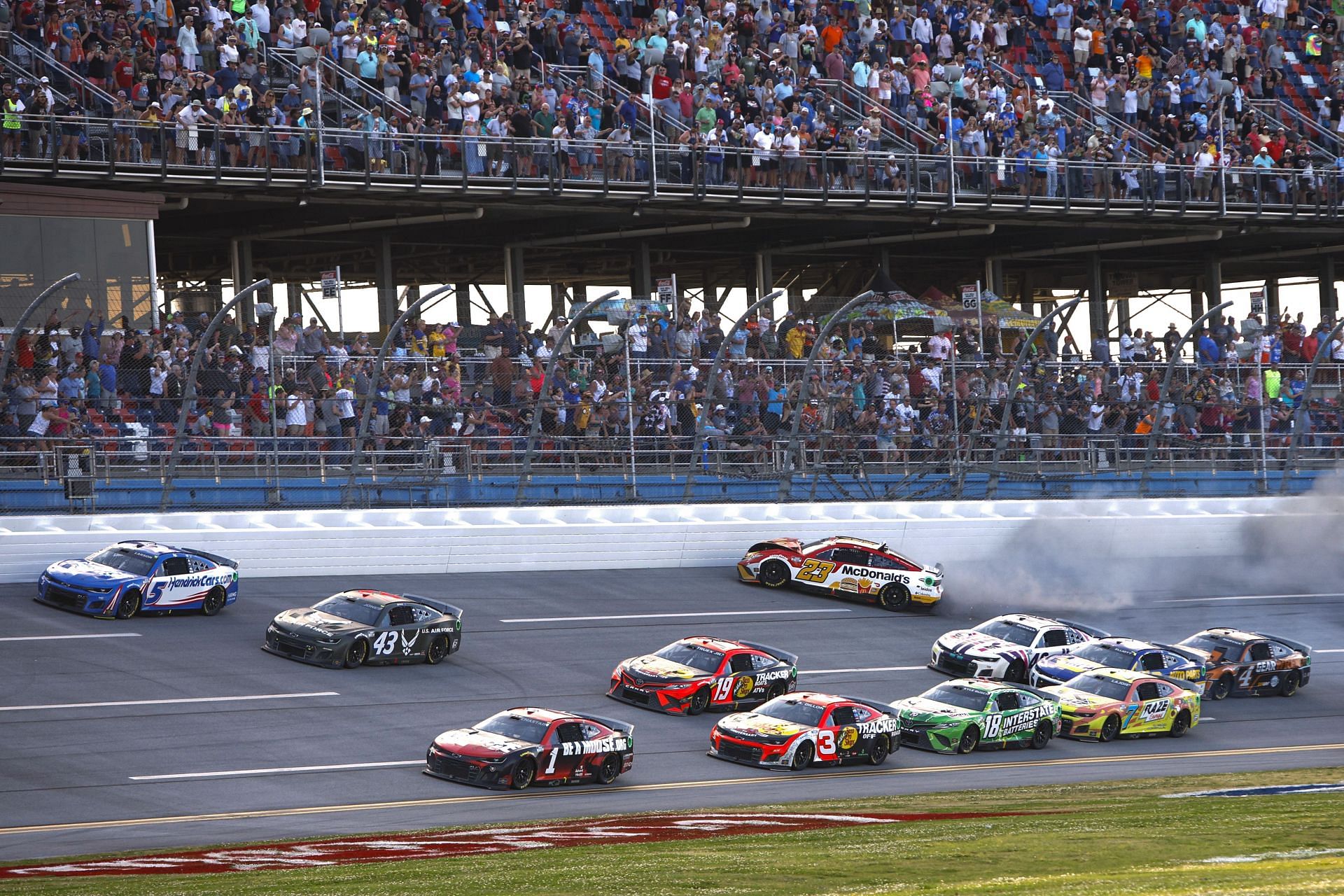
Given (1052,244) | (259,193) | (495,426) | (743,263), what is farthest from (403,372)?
(1052,244)

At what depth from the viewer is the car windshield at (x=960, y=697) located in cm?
2177

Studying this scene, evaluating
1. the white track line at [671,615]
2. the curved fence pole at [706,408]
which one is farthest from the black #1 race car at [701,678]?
the curved fence pole at [706,408]

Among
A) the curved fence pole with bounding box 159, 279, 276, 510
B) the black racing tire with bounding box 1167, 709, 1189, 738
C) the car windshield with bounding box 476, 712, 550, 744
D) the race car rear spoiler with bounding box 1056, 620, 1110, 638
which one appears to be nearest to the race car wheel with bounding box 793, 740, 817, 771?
the car windshield with bounding box 476, 712, 550, 744

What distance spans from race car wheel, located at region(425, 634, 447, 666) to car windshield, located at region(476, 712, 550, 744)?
3941 millimetres

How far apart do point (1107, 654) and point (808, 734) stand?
595cm

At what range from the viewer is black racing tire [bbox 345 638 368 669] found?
2230cm

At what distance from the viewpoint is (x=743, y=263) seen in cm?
4331

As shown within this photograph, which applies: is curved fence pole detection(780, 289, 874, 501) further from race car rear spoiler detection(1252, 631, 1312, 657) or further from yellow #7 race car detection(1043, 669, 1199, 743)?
race car rear spoiler detection(1252, 631, 1312, 657)

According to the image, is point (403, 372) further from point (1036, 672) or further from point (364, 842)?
point (364, 842)

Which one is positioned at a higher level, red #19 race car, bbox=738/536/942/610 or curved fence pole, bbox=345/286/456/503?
curved fence pole, bbox=345/286/456/503

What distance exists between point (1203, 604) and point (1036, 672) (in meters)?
6.86

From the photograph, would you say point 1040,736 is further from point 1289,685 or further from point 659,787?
point 659,787

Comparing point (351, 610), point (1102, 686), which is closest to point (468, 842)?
point (351, 610)

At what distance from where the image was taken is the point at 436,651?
907 inches
